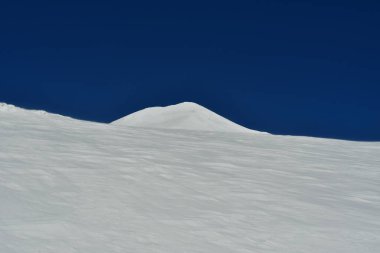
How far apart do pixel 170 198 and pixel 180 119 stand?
11401 cm

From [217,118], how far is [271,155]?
114 meters

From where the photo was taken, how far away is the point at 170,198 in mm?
5359

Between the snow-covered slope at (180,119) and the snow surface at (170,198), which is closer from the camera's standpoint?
the snow surface at (170,198)

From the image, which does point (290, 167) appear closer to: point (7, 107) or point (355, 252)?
point (355, 252)

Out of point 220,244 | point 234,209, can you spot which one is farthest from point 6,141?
point 220,244

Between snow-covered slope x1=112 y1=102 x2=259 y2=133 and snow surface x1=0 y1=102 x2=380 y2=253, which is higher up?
snow-covered slope x1=112 y1=102 x2=259 y2=133

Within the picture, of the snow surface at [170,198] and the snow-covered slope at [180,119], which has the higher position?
the snow-covered slope at [180,119]

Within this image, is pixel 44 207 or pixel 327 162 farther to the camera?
pixel 327 162

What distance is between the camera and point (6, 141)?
7.36 meters

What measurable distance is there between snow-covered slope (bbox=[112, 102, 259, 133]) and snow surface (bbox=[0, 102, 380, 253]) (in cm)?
Answer: 9986

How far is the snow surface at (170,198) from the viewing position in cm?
394

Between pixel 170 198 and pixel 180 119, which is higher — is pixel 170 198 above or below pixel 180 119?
below

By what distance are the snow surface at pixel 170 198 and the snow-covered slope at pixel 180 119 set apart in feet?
328

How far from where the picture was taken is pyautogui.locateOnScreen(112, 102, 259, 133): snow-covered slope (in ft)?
372
